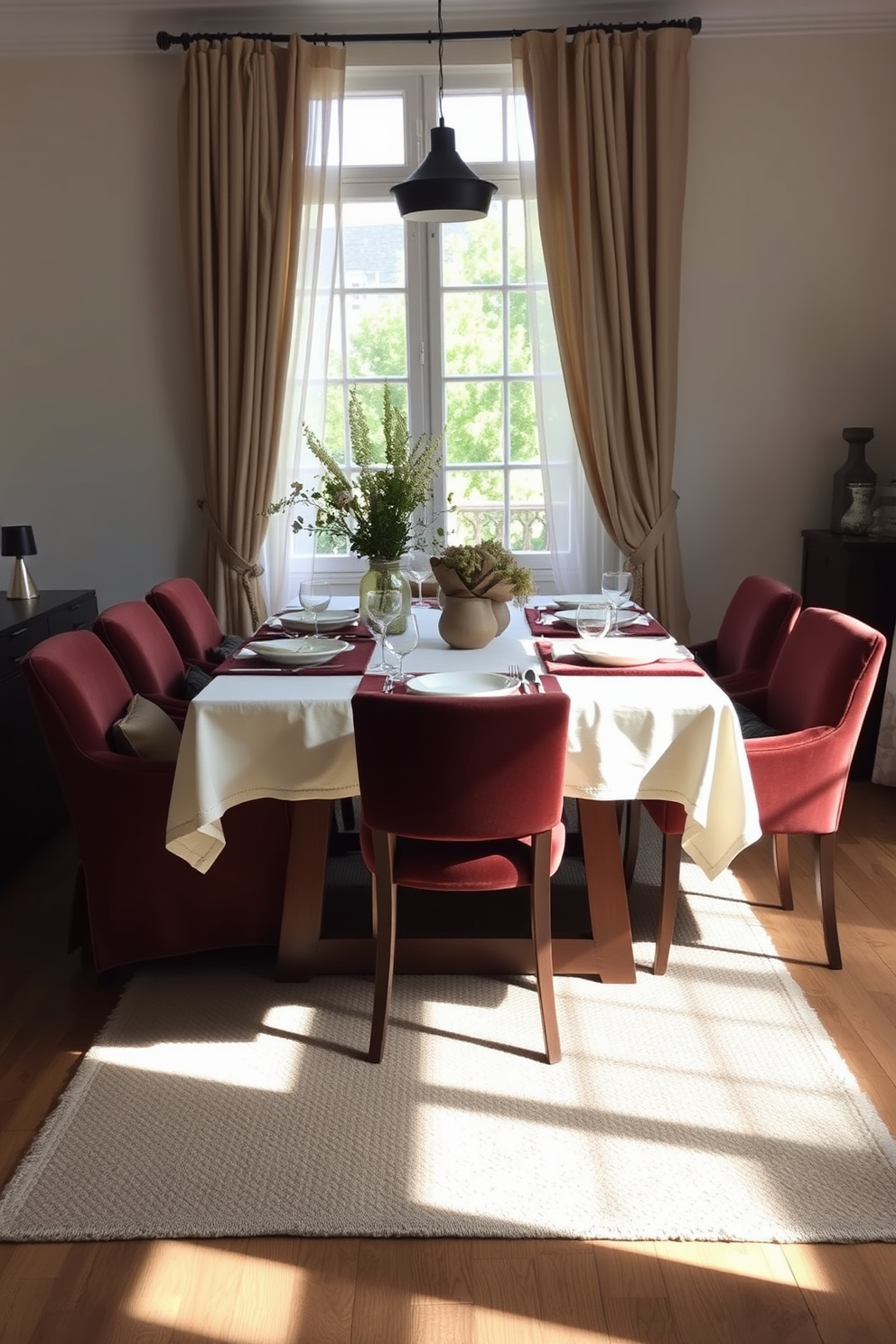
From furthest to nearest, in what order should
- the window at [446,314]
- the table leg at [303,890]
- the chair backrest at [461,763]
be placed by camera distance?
1. the window at [446,314]
2. the table leg at [303,890]
3. the chair backrest at [461,763]

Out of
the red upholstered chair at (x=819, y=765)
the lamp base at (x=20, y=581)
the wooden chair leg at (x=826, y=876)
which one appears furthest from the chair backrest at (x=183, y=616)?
the wooden chair leg at (x=826, y=876)

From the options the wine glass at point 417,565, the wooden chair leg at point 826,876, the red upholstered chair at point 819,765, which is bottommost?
the wooden chair leg at point 826,876

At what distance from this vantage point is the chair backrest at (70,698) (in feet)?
8.71

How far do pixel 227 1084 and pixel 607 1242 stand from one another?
3.00 ft

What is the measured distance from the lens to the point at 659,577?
15.4 feet

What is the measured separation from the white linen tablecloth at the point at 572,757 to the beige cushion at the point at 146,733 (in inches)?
10.5

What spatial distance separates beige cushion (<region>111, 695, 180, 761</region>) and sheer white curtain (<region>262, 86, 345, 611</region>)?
1907 mm

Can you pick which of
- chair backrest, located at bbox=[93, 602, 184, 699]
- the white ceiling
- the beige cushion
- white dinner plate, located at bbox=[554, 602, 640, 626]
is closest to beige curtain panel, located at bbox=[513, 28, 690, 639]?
the white ceiling

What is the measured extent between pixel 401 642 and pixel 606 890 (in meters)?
0.81

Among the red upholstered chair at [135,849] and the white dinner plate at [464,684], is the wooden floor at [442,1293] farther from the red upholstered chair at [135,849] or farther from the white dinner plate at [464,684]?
the white dinner plate at [464,684]

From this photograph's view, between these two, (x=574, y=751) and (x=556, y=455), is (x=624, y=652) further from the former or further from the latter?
(x=556, y=455)

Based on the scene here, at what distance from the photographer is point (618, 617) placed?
11.2 feet

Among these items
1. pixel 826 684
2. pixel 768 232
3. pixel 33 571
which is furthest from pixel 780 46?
pixel 33 571

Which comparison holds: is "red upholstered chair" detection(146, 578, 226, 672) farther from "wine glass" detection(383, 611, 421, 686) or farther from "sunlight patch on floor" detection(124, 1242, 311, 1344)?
"sunlight patch on floor" detection(124, 1242, 311, 1344)
